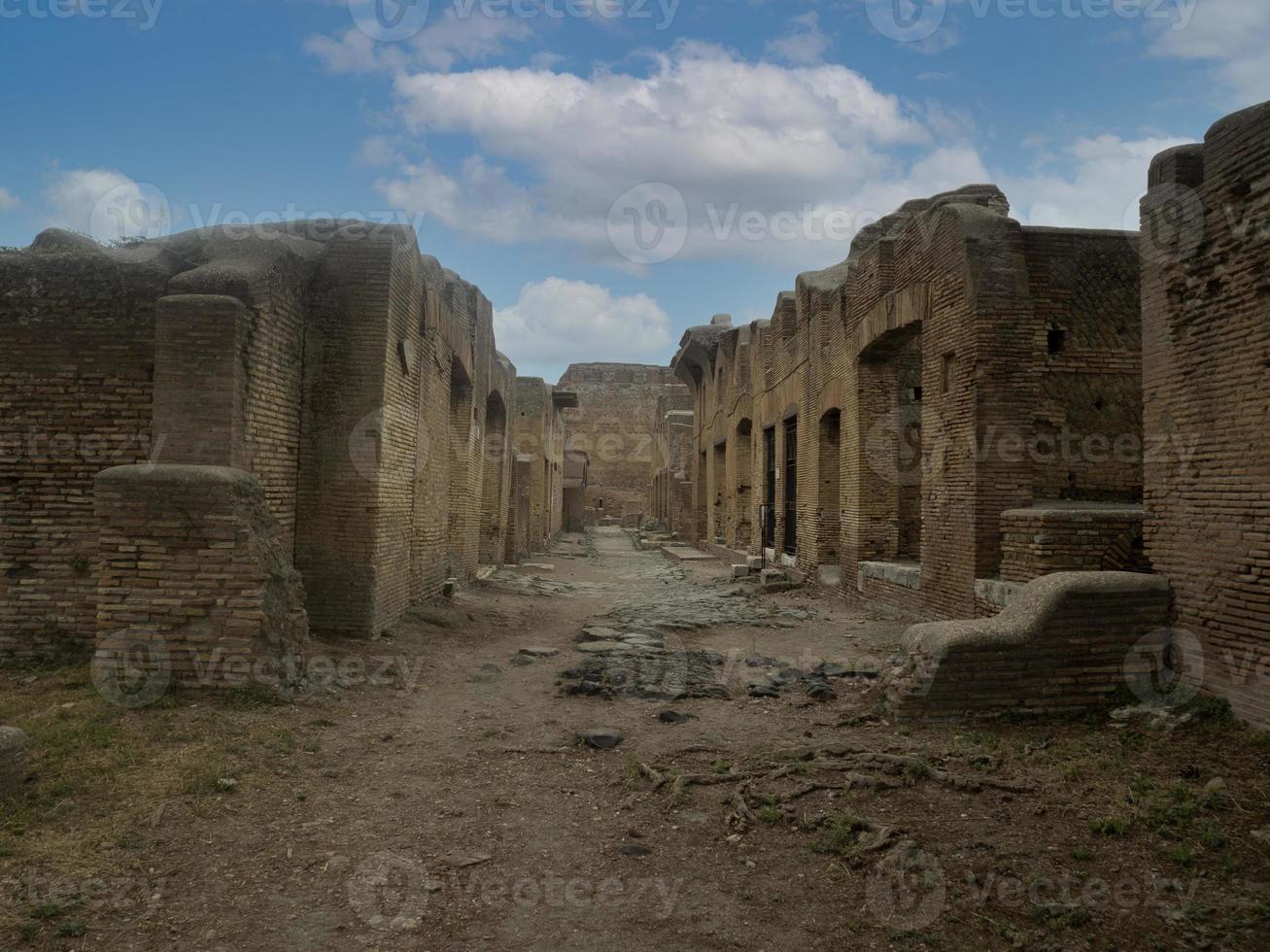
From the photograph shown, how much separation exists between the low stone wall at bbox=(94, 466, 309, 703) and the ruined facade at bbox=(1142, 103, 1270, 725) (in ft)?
21.8

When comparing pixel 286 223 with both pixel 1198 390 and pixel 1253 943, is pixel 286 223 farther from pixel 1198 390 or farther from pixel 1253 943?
pixel 1253 943

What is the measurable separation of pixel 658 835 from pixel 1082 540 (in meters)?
4.95

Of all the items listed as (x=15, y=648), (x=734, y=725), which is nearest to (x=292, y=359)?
(x=15, y=648)

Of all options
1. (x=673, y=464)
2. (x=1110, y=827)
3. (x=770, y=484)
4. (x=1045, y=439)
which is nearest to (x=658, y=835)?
(x=1110, y=827)

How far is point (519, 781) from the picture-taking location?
4938 millimetres

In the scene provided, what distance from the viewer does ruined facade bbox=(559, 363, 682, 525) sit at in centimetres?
4766

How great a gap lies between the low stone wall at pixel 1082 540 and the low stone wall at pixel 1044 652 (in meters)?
1.15

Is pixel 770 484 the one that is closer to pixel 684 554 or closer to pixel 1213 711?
pixel 684 554

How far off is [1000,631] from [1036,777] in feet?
3.97

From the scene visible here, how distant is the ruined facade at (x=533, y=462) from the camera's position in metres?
20.9

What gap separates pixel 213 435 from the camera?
21.4 feet

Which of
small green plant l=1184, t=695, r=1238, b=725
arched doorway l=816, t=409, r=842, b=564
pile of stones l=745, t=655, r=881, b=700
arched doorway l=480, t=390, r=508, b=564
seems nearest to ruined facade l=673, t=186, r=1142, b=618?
arched doorway l=816, t=409, r=842, b=564

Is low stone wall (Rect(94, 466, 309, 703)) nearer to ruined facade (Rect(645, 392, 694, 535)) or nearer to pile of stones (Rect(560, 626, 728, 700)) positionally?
pile of stones (Rect(560, 626, 728, 700))

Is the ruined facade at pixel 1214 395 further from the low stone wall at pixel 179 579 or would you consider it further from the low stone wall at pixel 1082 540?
the low stone wall at pixel 179 579
